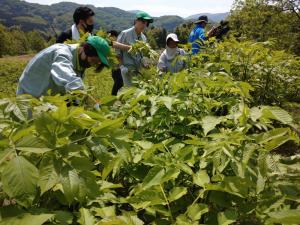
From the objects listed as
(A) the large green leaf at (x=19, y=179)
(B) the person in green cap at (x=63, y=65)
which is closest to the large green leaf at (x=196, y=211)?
(A) the large green leaf at (x=19, y=179)

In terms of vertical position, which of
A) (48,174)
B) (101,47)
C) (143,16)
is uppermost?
(143,16)

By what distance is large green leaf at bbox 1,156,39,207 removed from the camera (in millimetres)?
1093

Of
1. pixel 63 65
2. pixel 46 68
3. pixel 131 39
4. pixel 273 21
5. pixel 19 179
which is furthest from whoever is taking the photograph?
pixel 273 21

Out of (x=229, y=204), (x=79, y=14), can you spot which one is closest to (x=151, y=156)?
(x=229, y=204)

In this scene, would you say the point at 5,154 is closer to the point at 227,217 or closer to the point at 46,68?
the point at 227,217

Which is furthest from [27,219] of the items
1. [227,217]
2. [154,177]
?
[227,217]

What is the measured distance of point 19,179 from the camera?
1102 millimetres

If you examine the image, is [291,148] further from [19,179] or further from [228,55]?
[19,179]

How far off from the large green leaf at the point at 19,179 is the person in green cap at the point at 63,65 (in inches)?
49.9

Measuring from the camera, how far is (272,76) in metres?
4.07

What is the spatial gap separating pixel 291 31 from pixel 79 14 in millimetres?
12206

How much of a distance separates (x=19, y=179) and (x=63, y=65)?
1.61m

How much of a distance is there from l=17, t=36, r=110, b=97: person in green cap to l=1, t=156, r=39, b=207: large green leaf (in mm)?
1268

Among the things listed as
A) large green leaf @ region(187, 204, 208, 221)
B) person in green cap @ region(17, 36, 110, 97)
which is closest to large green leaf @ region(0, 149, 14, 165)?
large green leaf @ region(187, 204, 208, 221)
